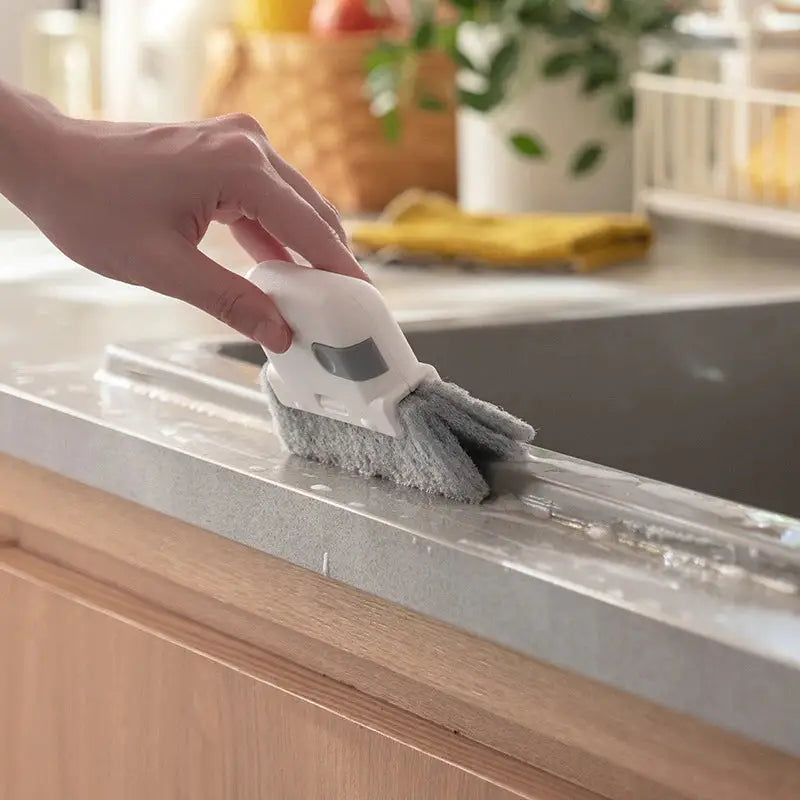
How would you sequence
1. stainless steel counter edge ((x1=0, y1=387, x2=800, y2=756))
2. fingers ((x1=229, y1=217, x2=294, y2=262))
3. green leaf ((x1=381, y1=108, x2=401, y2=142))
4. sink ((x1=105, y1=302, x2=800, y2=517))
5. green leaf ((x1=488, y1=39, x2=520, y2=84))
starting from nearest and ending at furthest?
stainless steel counter edge ((x1=0, y1=387, x2=800, y2=756)), fingers ((x1=229, y1=217, x2=294, y2=262)), sink ((x1=105, y1=302, x2=800, y2=517)), green leaf ((x1=488, y1=39, x2=520, y2=84)), green leaf ((x1=381, y1=108, x2=401, y2=142))

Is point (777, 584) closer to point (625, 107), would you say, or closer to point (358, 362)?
point (358, 362)

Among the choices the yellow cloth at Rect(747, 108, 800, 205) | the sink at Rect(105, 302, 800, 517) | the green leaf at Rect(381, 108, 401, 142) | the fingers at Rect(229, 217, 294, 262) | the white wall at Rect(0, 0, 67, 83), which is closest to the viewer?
the fingers at Rect(229, 217, 294, 262)

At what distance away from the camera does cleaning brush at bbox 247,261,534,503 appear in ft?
2.02

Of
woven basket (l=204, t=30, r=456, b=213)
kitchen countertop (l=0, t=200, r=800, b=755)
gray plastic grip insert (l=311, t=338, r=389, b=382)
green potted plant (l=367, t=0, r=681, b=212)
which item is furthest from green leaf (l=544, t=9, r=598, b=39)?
gray plastic grip insert (l=311, t=338, r=389, b=382)

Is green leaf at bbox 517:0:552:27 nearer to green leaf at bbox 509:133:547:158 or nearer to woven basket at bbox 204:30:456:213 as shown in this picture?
green leaf at bbox 509:133:547:158

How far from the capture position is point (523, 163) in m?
1.55

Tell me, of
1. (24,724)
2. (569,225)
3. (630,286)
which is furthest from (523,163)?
(24,724)

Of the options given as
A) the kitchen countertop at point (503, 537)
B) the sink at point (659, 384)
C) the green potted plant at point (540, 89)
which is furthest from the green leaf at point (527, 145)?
the kitchen countertop at point (503, 537)

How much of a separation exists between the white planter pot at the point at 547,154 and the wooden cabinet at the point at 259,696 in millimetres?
802

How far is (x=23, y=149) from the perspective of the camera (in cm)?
67

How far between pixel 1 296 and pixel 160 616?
0.48m

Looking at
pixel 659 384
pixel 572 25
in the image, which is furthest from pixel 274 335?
pixel 572 25

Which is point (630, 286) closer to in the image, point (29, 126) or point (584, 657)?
point (29, 126)

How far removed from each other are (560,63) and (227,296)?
0.89 m
